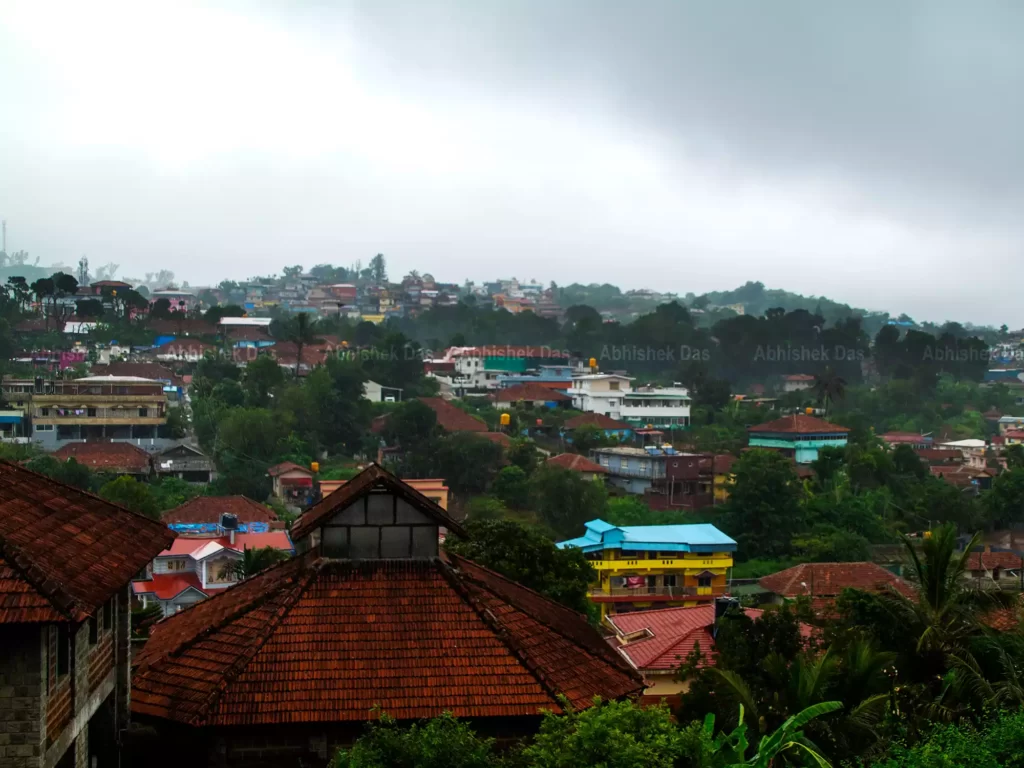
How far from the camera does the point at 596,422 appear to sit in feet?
225

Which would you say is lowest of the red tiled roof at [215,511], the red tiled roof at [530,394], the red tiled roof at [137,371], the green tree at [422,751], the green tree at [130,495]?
the red tiled roof at [215,511]

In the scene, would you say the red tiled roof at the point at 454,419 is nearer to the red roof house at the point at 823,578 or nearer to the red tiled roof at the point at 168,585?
the red tiled roof at the point at 168,585

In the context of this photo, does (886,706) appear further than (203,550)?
No

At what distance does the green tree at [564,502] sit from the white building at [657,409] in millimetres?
23981

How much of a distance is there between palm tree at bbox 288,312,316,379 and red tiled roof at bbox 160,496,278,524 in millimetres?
27228

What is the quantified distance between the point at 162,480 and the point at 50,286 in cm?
3822

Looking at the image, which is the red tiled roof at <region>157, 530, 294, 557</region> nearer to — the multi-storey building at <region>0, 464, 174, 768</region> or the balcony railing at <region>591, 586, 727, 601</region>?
the balcony railing at <region>591, 586, 727, 601</region>

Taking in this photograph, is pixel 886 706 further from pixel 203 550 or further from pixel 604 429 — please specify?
pixel 604 429

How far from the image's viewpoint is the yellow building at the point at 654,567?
3934 cm

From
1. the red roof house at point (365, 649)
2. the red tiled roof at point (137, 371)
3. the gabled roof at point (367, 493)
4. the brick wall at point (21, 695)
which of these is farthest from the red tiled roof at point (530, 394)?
the brick wall at point (21, 695)

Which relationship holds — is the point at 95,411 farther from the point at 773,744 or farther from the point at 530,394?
the point at 773,744

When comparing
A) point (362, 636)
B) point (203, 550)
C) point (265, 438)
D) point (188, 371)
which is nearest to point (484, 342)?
point (188, 371)

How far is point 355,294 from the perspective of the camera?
163 metres

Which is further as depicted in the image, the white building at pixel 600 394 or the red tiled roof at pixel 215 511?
the white building at pixel 600 394
